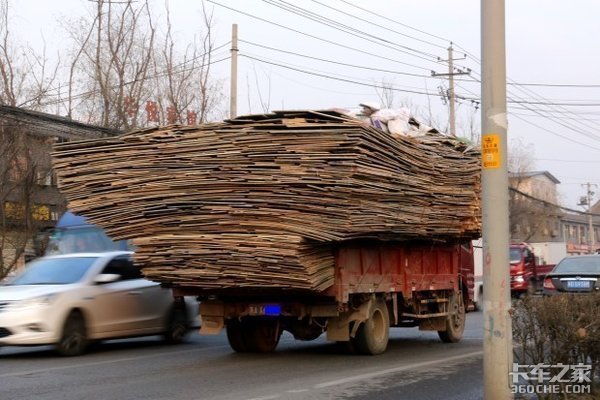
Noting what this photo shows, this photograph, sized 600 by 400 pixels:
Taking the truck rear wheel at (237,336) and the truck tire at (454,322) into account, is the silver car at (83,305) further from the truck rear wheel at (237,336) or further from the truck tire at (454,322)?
the truck tire at (454,322)

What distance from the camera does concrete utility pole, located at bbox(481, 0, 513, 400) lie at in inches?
287

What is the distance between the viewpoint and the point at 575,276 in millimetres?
17766

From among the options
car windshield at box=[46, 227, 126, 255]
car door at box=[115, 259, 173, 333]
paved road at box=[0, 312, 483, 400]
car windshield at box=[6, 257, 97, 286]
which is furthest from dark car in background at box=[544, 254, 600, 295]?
car windshield at box=[6, 257, 97, 286]

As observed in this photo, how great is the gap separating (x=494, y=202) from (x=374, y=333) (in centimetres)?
609

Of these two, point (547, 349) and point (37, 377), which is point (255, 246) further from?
point (547, 349)

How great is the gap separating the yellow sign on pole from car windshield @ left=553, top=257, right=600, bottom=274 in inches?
459

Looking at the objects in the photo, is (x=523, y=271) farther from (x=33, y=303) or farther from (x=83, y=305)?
(x=33, y=303)

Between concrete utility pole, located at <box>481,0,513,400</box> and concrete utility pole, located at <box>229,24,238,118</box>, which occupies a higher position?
concrete utility pole, located at <box>229,24,238,118</box>

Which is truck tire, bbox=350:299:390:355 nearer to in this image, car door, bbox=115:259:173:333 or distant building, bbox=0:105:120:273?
car door, bbox=115:259:173:333

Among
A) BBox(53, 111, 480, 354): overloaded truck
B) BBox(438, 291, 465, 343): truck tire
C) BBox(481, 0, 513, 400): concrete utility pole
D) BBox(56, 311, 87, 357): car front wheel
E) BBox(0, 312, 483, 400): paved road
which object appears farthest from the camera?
BBox(438, 291, 465, 343): truck tire

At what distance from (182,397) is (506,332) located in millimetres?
3657

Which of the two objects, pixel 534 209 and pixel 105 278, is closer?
pixel 105 278

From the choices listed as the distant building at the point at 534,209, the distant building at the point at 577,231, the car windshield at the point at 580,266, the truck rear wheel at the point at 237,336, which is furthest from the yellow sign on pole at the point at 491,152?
the distant building at the point at 577,231

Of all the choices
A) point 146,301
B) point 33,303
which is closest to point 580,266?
point 146,301
